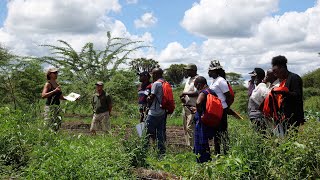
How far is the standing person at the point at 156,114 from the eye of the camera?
6.27 m

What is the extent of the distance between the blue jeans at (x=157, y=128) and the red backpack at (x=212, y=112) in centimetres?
111

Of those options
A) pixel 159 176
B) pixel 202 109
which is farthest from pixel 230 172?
pixel 202 109

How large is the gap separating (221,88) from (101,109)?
3.19 meters

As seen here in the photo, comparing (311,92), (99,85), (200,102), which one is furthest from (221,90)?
(311,92)

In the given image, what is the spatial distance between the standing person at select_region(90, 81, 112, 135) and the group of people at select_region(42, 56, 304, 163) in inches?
48.6

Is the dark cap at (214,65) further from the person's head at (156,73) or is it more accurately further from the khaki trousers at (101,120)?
the khaki trousers at (101,120)

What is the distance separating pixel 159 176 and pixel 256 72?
8.40ft

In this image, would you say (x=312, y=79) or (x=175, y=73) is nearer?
(x=312, y=79)

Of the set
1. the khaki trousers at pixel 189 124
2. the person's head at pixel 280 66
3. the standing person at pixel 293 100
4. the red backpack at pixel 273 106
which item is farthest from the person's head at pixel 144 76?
the standing person at pixel 293 100

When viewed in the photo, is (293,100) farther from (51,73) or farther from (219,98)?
(51,73)

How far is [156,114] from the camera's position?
6.36 m

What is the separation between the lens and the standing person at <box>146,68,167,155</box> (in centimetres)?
627

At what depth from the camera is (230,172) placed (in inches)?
138

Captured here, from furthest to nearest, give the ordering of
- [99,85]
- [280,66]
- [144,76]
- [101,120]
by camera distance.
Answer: [101,120]
[99,85]
[144,76]
[280,66]
